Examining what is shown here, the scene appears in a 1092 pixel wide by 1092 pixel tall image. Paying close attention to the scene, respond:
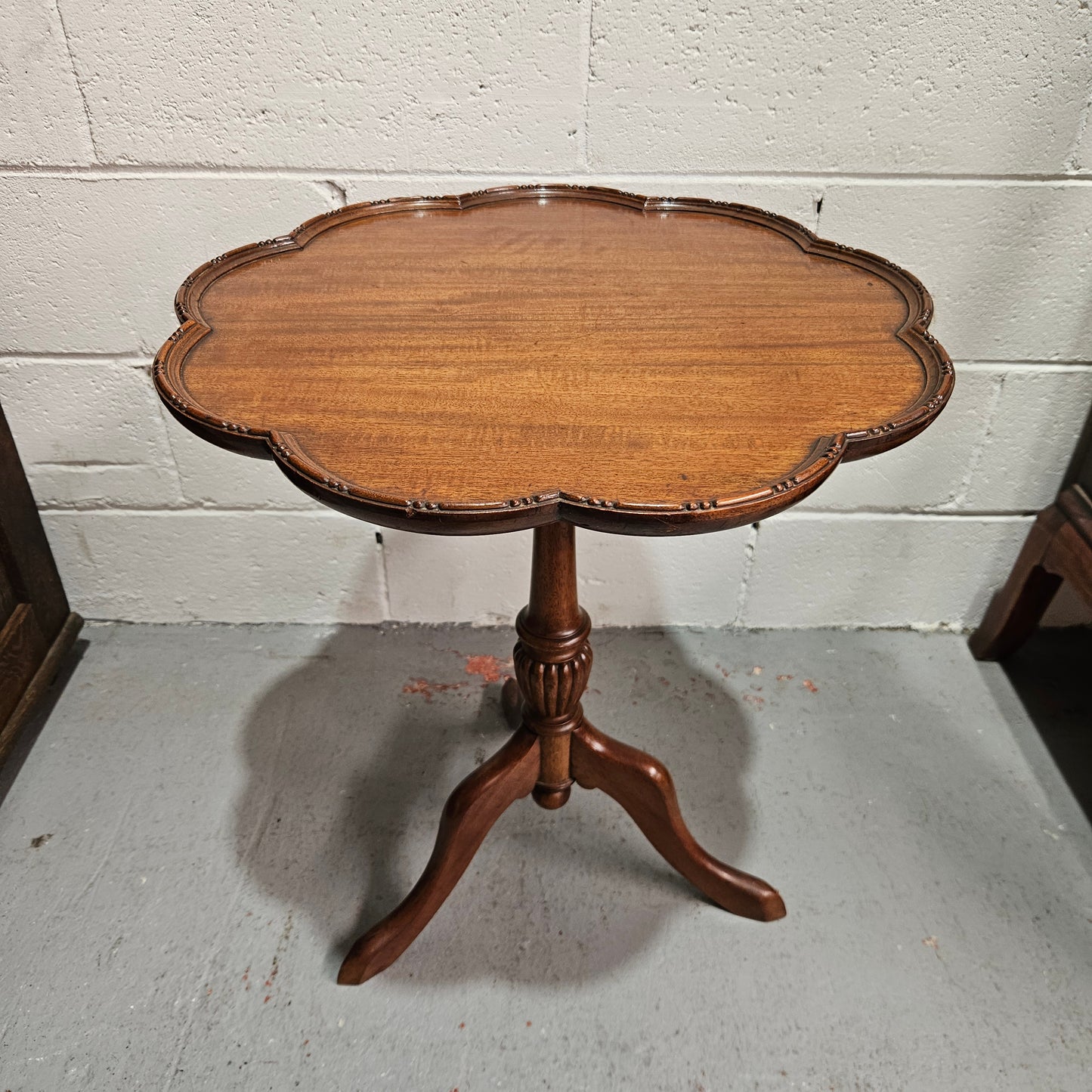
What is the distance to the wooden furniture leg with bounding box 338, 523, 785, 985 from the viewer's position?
4.37ft

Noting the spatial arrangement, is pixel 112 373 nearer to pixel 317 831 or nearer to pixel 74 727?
pixel 74 727

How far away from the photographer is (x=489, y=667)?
206cm

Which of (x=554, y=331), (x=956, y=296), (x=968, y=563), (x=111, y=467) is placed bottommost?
(x=968, y=563)

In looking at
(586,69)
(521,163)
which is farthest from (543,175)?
(586,69)

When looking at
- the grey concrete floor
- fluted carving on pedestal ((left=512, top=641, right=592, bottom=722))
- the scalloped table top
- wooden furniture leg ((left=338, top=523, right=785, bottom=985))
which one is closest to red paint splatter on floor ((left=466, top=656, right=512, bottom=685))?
the grey concrete floor

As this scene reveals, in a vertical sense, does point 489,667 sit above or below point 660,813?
below

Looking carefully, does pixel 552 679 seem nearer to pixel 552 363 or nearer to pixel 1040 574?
pixel 552 363

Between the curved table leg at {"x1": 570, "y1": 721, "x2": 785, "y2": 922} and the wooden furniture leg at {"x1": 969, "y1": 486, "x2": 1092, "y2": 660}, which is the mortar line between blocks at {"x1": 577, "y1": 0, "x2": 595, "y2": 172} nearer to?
the curved table leg at {"x1": 570, "y1": 721, "x2": 785, "y2": 922}

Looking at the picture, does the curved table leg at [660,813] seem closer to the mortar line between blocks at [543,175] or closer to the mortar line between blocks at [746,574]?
the mortar line between blocks at [746,574]

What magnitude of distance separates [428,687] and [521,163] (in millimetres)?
1065

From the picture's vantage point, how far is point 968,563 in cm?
209

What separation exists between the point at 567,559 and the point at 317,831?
31.3 inches

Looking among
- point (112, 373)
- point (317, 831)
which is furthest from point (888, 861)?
point (112, 373)

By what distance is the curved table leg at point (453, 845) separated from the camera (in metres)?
1.41
